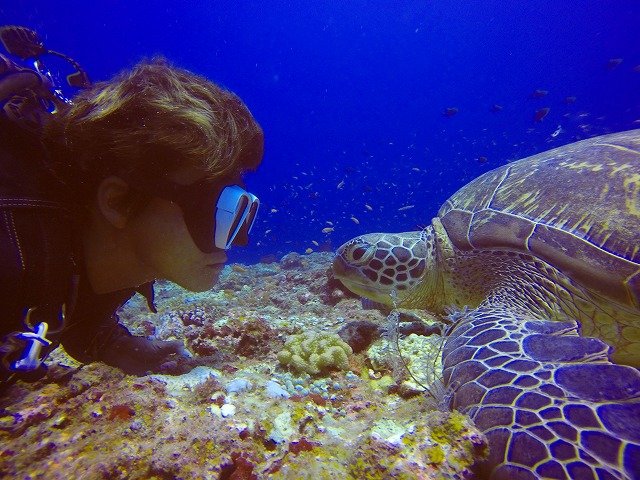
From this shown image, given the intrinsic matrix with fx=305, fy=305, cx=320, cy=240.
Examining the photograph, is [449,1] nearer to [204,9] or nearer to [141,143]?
[204,9]

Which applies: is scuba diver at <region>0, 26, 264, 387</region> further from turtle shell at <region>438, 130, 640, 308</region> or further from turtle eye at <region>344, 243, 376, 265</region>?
turtle shell at <region>438, 130, 640, 308</region>

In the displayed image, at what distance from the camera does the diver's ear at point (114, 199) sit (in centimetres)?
168

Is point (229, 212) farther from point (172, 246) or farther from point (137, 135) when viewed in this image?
point (137, 135)

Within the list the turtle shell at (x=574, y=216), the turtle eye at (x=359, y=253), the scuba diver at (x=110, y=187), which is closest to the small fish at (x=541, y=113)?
the turtle shell at (x=574, y=216)

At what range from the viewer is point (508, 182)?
10.3 ft

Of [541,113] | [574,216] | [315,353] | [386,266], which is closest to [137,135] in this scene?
[315,353]

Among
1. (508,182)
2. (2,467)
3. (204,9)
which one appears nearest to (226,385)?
(2,467)

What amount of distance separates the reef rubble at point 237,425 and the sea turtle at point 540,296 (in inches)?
9.8

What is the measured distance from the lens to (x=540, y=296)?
8.48ft

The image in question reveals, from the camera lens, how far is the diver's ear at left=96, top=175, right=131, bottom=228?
1680 mm

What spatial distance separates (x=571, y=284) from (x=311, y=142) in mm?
98604

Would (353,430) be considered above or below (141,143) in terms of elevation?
below

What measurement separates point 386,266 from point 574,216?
5.42ft

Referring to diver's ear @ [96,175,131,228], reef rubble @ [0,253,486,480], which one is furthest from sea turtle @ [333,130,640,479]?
diver's ear @ [96,175,131,228]
